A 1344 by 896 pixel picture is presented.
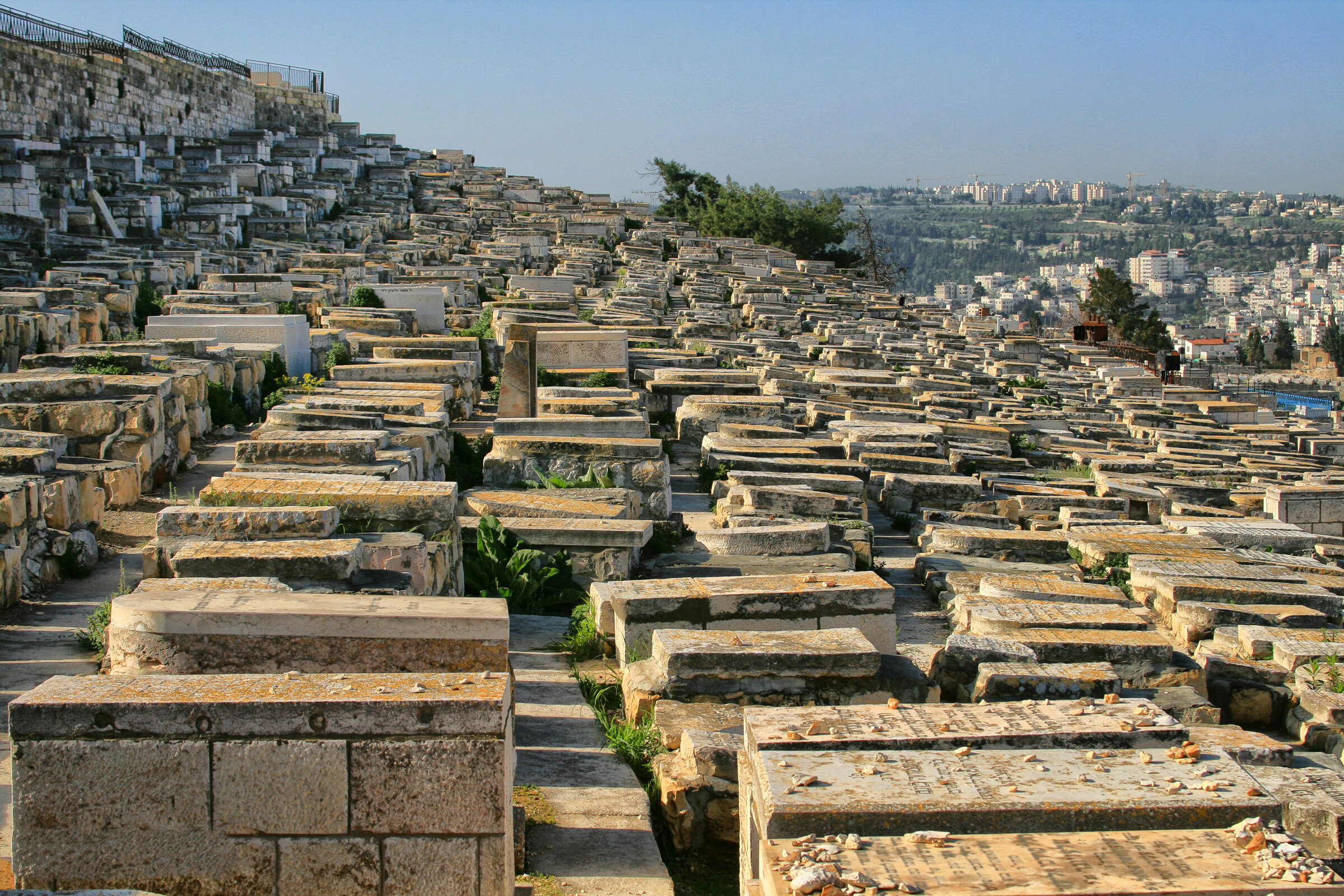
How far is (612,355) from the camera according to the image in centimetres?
1127

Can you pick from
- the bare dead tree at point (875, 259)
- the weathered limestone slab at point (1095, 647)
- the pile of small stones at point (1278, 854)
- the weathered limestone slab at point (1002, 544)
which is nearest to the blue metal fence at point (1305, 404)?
the bare dead tree at point (875, 259)

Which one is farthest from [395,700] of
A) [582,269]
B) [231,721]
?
[582,269]

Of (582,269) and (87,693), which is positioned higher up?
(582,269)

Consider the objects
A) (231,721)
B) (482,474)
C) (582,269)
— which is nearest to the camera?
(231,721)

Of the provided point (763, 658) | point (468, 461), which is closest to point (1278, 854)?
point (763, 658)

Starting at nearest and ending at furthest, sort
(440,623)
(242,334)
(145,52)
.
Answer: (440,623) < (242,334) < (145,52)

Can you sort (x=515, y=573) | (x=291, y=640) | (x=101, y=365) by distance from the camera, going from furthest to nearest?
(x=101, y=365) < (x=515, y=573) < (x=291, y=640)

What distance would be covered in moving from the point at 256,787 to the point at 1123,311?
175 feet

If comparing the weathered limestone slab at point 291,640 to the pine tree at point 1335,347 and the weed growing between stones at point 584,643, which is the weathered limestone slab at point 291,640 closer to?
the weed growing between stones at point 584,643

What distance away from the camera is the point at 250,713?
3.00 m

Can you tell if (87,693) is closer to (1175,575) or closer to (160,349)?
(1175,575)

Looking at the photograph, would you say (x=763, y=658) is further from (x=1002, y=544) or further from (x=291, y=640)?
(x=1002, y=544)

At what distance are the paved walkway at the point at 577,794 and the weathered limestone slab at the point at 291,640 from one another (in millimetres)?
565

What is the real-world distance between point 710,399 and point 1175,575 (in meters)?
4.36
